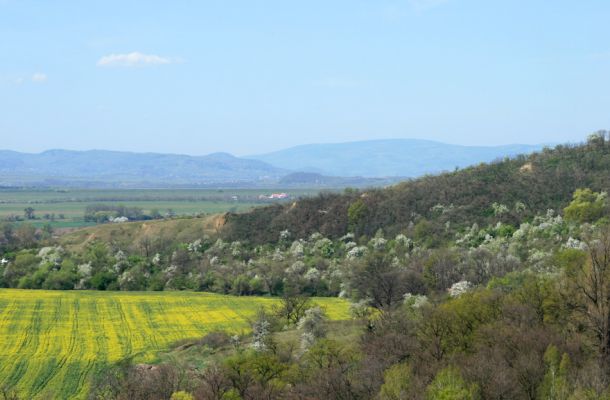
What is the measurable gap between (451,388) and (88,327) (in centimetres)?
3960

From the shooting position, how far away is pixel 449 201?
87.2m

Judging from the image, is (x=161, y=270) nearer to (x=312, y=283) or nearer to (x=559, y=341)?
(x=312, y=283)

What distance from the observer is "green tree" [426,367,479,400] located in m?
24.6

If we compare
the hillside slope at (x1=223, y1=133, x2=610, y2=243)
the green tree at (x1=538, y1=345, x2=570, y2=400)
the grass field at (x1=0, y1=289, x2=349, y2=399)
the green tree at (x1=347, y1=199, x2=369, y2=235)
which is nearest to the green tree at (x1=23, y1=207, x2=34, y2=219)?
the hillside slope at (x1=223, y1=133, x2=610, y2=243)

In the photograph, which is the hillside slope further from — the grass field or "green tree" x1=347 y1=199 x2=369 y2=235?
the grass field

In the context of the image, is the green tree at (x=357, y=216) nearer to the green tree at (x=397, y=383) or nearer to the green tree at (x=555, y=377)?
the green tree at (x=397, y=383)

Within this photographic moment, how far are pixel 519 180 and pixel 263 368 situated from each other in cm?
6027

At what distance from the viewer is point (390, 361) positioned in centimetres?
3209

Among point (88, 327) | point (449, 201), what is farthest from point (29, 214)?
point (88, 327)

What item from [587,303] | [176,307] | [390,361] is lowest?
[176,307]

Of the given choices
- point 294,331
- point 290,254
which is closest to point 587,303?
point 294,331

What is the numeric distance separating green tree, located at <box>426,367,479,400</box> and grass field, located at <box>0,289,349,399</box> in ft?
69.3

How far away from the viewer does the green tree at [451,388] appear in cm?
2458

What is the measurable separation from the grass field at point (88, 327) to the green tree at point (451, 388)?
21.1 metres
